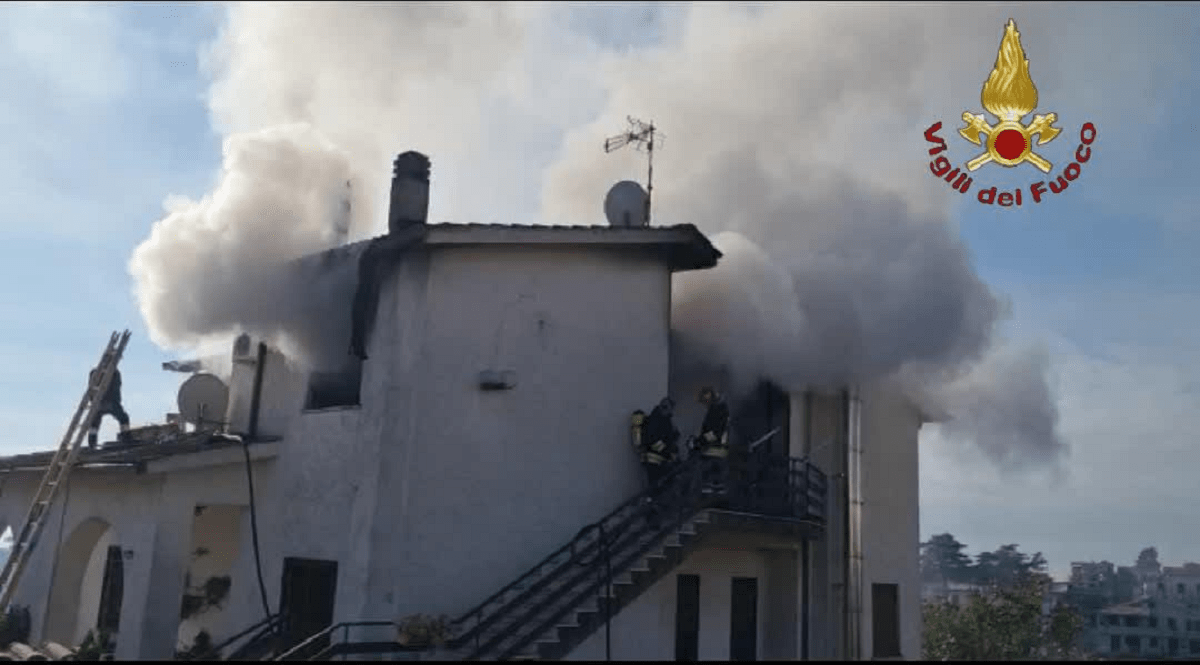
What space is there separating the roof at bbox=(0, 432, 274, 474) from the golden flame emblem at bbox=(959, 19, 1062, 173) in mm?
12509

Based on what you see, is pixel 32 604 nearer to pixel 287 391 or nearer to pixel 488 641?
pixel 287 391

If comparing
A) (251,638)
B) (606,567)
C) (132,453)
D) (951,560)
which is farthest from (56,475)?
(951,560)

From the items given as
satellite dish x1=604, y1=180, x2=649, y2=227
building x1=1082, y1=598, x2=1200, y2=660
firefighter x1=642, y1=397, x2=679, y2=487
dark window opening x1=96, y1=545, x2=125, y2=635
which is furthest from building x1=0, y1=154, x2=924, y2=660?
building x1=1082, y1=598, x2=1200, y2=660

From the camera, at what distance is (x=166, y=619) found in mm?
15570

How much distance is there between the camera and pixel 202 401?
18641mm

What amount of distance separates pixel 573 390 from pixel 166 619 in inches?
272

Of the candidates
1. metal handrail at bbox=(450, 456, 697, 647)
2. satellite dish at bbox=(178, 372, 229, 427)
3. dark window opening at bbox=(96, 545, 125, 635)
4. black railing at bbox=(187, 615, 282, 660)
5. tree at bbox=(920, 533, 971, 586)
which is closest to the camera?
metal handrail at bbox=(450, 456, 697, 647)

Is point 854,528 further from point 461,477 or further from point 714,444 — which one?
point 461,477

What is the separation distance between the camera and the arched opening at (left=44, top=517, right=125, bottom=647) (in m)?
17.8

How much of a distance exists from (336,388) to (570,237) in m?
4.58

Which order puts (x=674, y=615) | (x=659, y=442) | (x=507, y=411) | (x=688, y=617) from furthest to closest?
(x=688, y=617), (x=674, y=615), (x=659, y=442), (x=507, y=411)

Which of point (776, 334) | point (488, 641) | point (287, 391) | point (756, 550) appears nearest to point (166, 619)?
point (287, 391)

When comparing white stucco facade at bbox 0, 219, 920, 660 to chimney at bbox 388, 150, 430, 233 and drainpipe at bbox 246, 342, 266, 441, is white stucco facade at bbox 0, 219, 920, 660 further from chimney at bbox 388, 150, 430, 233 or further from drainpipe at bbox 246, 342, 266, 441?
chimney at bbox 388, 150, 430, 233

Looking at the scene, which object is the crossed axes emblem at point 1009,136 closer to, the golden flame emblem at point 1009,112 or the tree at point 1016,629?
the golden flame emblem at point 1009,112
